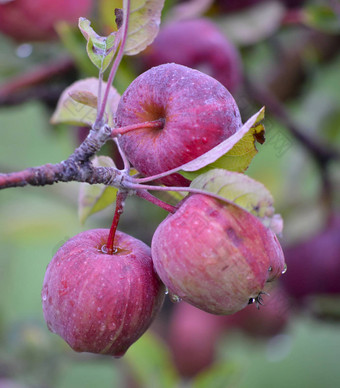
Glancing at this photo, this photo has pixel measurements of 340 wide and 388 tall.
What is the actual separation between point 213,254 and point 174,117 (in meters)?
0.11

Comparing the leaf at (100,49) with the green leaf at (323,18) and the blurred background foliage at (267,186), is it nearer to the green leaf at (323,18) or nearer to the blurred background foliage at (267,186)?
the blurred background foliage at (267,186)

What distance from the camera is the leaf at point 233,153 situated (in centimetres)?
45

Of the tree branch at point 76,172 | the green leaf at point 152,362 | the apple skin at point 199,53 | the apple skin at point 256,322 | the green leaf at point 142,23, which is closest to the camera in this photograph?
the tree branch at point 76,172

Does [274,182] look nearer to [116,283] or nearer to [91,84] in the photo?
[91,84]

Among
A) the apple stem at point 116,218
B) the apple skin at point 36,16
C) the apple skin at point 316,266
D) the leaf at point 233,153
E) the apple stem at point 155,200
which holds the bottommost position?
the apple skin at point 316,266

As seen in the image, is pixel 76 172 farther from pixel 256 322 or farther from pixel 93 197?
pixel 256 322

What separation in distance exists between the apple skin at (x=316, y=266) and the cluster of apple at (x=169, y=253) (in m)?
0.74

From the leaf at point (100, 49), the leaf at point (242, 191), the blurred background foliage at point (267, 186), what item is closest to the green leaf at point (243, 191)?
the leaf at point (242, 191)

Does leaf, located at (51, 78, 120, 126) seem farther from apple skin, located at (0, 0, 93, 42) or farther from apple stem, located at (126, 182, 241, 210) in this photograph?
apple skin, located at (0, 0, 93, 42)

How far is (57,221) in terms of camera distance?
5.20ft

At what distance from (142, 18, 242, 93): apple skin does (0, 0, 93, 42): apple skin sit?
229 millimetres

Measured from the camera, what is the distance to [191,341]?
154 centimetres

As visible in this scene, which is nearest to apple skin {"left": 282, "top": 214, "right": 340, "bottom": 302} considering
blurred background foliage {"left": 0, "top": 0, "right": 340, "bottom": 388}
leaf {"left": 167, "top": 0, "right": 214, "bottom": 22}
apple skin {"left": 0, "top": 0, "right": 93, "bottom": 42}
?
blurred background foliage {"left": 0, "top": 0, "right": 340, "bottom": 388}

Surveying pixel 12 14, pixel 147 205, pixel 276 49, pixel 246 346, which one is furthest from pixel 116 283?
pixel 246 346
